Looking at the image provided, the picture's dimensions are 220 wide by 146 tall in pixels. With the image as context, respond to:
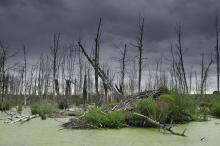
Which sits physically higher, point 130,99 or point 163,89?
point 163,89

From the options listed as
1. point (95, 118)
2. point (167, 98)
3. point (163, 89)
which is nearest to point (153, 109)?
point (167, 98)

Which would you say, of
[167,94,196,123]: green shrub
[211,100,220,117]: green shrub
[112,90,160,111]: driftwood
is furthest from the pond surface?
[211,100,220,117]: green shrub

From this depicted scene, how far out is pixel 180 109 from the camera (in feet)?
38.3

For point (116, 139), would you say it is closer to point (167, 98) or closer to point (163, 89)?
point (167, 98)

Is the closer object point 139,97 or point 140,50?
point 139,97

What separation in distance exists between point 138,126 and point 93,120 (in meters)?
1.31

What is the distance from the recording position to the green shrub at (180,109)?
11.5 m

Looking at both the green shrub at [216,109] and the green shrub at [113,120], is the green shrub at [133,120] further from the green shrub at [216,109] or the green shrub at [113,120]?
the green shrub at [216,109]

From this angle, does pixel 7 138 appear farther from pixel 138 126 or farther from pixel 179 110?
pixel 179 110

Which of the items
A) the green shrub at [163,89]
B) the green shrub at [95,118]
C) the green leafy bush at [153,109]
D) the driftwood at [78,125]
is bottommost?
the driftwood at [78,125]

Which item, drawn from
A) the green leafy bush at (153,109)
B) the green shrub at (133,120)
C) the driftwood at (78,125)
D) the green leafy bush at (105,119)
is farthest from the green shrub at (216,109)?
the driftwood at (78,125)

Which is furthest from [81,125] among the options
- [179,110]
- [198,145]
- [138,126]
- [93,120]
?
[198,145]

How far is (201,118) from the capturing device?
13148 millimetres

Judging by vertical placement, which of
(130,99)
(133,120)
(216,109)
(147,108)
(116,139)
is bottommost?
(116,139)
